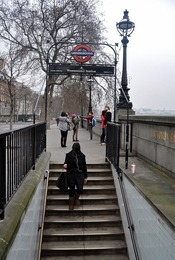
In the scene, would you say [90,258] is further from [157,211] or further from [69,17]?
[69,17]

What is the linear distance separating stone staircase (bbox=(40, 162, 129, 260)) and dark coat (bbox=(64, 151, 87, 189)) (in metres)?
0.87

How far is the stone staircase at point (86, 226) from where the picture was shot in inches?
231

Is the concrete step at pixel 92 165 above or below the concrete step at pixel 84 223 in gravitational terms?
above

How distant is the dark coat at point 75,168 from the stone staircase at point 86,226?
2.86 ft

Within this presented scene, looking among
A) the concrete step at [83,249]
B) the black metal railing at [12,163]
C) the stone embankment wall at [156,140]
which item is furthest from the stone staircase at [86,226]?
the black metal railing at [12,163]

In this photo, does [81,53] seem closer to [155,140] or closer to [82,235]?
[155,140]

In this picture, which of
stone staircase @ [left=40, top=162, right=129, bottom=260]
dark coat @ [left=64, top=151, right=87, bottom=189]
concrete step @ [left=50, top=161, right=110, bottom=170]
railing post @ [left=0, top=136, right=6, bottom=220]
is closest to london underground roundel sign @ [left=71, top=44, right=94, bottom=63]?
concrete step @ [left=50, top=161, right=110, bottom=170]

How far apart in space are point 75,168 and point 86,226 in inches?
57.7

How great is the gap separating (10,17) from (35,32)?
255 cm

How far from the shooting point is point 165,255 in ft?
11.6

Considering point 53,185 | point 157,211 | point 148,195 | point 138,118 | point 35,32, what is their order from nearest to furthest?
1. point 157,211
2. point 148,195
3. point 53,185
4. point 138,118
5. point 35,32

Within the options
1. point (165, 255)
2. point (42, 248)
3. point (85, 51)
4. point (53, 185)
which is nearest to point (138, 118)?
point (53, 185)

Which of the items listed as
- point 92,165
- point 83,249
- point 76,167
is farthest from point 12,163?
point 92,165

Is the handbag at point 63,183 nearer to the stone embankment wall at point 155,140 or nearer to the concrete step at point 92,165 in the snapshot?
the concrete step at point 92,165
